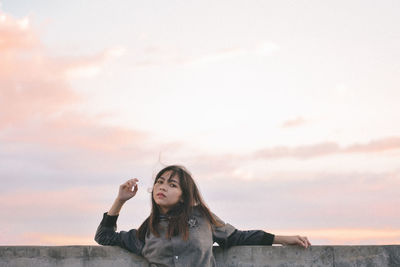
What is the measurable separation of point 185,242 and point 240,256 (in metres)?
0.71

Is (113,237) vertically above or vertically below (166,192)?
below

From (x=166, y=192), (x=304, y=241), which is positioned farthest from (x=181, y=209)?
(x=304, y=241)

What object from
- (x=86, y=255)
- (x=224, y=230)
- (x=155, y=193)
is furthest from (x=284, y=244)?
(x=86, y=255)

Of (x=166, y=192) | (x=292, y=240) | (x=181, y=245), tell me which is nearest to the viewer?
(x=181, y=245)

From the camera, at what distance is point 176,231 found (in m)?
5.12

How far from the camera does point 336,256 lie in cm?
550

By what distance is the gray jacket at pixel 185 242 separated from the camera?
5070mm

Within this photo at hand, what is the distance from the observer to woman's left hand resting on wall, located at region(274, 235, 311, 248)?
Answer: 17.7 ft

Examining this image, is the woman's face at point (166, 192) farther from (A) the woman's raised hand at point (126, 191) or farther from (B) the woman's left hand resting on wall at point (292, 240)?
(B) the woman's left hand resting on wall at point (292, 240)

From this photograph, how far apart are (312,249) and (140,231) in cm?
170

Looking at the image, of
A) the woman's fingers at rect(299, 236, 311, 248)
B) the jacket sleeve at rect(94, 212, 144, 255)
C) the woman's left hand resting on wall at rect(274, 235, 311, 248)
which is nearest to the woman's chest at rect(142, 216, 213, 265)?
the jacket sleeve at rect(94, 212, 144, 255)

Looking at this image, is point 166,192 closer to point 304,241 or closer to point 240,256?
point 240,256

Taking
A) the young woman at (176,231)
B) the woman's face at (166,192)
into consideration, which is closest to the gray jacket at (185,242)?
A: the young woman at (176,231)

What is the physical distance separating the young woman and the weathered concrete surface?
0.29ft
